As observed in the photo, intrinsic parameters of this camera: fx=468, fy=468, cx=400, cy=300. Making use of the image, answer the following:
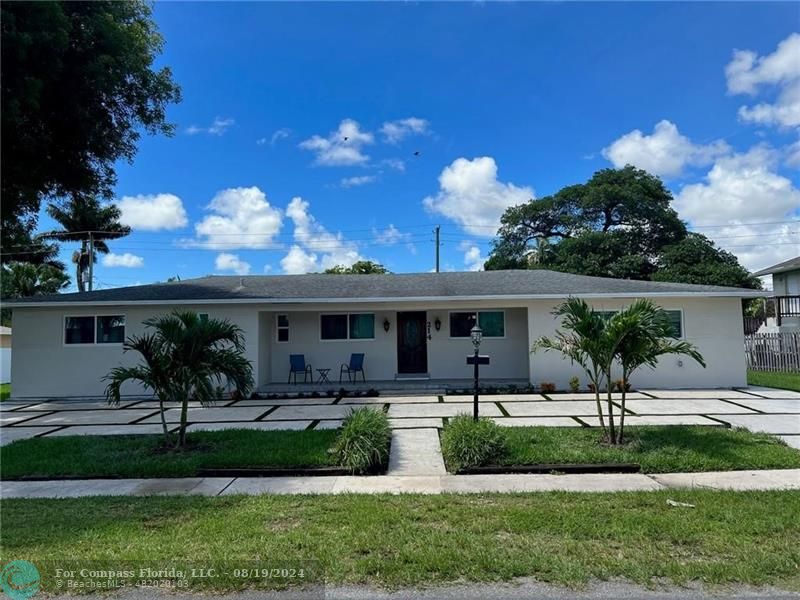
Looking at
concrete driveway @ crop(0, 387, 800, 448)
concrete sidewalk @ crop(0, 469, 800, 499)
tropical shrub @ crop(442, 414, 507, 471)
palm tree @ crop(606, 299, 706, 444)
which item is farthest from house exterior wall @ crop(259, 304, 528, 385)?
concrete sidewalk @ crop(0, 469, 800, 499)

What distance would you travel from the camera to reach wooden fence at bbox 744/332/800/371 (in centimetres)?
1466

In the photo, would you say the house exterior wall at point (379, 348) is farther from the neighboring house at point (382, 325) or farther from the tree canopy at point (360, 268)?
the tree canopy at point (360, 268)

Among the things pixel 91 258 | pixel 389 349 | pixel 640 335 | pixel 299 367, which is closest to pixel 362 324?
pixel 389 349

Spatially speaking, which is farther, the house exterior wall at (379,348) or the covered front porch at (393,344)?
the covered front porch at (393,344)

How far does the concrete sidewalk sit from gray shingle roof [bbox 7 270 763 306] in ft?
22.4

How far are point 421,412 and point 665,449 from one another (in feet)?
14.6

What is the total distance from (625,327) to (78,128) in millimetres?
11108

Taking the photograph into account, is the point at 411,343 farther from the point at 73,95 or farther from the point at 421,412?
the point at 73,95

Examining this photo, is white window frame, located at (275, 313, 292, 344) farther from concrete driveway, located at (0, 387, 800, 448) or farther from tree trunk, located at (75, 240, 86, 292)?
tree trunk, located at (75, 240, 86, 292)

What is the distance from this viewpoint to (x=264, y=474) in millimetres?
5449

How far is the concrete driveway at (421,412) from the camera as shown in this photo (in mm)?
7934

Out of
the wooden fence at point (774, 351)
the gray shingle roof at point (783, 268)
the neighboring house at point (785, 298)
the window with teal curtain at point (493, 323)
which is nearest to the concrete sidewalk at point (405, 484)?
the window with teal curtain at point (493, 323)

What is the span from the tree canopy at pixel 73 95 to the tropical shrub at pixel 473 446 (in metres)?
9.02

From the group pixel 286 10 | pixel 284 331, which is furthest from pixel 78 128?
pixel 284 331
